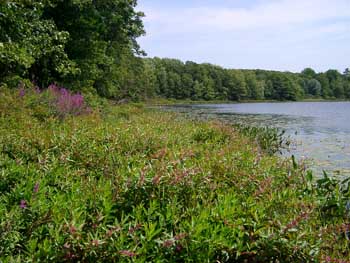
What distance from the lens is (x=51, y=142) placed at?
6.55m

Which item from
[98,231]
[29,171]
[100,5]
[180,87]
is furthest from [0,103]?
[180,87]

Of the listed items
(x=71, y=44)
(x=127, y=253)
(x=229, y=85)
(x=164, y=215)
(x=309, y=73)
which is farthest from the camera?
(x=309, y=73)

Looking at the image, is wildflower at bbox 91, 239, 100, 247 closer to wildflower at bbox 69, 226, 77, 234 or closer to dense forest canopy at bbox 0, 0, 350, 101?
wildflower at bbox 69, 226, 77, 234

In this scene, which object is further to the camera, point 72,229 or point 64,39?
point 64,39

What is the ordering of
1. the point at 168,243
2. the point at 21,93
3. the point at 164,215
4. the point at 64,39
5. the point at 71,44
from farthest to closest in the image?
the point at 71,44 → the point at 64,39 → the point at 21,93 → the point at 164,215 → the point at 168,243

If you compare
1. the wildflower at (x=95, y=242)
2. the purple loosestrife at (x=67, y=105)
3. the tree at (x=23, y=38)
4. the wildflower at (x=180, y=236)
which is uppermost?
the tree at (x=23, y=38)

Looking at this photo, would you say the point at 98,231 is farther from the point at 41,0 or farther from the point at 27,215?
the point at 41,0

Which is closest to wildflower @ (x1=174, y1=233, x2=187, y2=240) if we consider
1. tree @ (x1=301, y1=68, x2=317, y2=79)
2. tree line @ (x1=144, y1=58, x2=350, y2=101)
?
tree line @ (x1=144, y1=58, x2=350, y2=101)

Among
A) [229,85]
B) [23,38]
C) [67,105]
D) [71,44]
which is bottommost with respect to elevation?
[67,105]

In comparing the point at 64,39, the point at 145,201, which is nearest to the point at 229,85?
the point at 64,39

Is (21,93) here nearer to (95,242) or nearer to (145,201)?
(145,201)

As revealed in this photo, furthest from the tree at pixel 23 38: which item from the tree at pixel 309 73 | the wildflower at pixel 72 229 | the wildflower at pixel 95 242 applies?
the tree at pixel 309 73

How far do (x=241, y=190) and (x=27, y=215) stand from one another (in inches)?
101

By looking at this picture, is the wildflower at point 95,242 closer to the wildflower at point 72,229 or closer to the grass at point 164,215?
the grass at point 164,215
